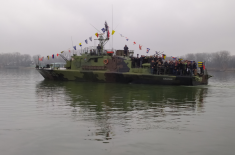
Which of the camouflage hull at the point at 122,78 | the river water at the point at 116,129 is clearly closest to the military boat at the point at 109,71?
the camouflage hull at the point at 122,78

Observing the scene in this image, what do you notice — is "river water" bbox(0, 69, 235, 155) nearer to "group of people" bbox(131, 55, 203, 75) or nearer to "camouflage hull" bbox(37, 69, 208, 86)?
"camouflage hull" bbox(37, 69, 208, 86)

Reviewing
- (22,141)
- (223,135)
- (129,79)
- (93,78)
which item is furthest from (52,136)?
(93,78)

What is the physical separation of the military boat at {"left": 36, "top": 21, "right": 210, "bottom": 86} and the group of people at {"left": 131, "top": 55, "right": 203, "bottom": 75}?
39cm

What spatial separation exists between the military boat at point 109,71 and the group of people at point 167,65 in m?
0.39

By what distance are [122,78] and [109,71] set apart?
152 cm

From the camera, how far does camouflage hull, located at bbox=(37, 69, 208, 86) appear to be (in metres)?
20.2

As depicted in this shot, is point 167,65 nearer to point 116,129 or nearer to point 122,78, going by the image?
point 122,78


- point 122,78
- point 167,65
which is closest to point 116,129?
point 167,65

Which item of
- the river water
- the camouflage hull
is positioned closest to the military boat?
the camouflage hull

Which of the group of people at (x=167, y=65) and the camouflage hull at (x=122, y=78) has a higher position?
the group of people at (x=167, y=65)

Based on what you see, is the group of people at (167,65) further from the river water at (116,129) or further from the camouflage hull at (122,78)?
the river water at (116,129)

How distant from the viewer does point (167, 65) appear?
68.5 ft

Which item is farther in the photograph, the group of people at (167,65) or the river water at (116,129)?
the group of people at (167,65)

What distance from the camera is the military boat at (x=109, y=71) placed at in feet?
67.6
